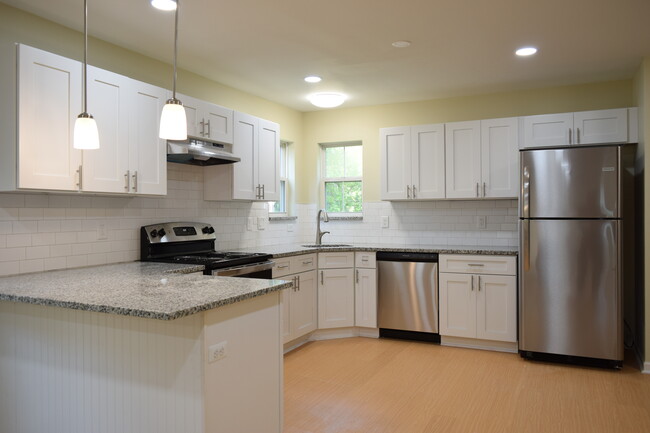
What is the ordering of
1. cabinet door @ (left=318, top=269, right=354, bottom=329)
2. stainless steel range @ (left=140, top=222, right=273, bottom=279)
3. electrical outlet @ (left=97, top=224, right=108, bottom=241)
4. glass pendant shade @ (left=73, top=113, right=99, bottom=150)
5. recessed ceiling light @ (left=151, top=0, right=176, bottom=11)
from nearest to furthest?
glass pendant shade @ (left=73, top=113, right=99, bottom=150)
recessed ceiling light @ (left=151, top=0, right=176, bottom=11)
electrical outlet @ (left=97, top=224, right=108, bottom=241)
stainless steel range @ (left=140, top=222, right=273, bottom=279)
cabinet door @ (left=318, top=269, right=354, bottom=329)

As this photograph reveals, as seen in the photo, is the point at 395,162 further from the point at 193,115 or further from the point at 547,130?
the point at 193,115

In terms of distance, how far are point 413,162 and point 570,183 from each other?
1498mm

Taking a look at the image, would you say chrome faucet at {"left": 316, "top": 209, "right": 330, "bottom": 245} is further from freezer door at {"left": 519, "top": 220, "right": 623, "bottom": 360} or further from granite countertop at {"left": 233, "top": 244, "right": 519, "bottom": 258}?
freezer door at {"left": 519, "top": 220, "right": 623, "bottom": 360}

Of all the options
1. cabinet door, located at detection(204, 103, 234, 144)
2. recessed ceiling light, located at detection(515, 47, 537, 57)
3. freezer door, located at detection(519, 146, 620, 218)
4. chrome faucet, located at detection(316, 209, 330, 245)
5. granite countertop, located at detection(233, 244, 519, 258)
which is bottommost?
granite countertop, located at detection(233, 244, 519, 258)

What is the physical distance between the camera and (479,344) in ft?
14.5

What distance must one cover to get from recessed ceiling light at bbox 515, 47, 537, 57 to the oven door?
251 centimetres

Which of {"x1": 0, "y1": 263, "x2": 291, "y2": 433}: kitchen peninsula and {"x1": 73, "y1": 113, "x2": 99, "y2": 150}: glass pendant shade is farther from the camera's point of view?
{"x1": 73, "y1": 113, "x2": 99, "y2": 150}: glass pendant shade

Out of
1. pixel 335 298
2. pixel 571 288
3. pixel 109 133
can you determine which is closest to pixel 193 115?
pixel 109 133

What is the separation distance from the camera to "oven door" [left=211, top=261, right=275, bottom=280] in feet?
10.9

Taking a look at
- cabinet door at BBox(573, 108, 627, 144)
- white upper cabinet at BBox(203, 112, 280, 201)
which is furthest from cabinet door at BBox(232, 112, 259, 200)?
cabinet door at BBox(573, 108, 627, 144)

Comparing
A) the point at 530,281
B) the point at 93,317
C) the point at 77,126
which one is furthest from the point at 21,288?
the point at 530,281

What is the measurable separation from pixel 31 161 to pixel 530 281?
3660 mm

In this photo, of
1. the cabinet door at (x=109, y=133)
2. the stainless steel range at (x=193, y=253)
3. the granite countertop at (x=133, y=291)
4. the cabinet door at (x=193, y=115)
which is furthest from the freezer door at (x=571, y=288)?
the cabinet door at (x=109, y=133)

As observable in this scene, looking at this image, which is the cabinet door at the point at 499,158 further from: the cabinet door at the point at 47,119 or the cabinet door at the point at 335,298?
the cabinet door at the point at 47,119
